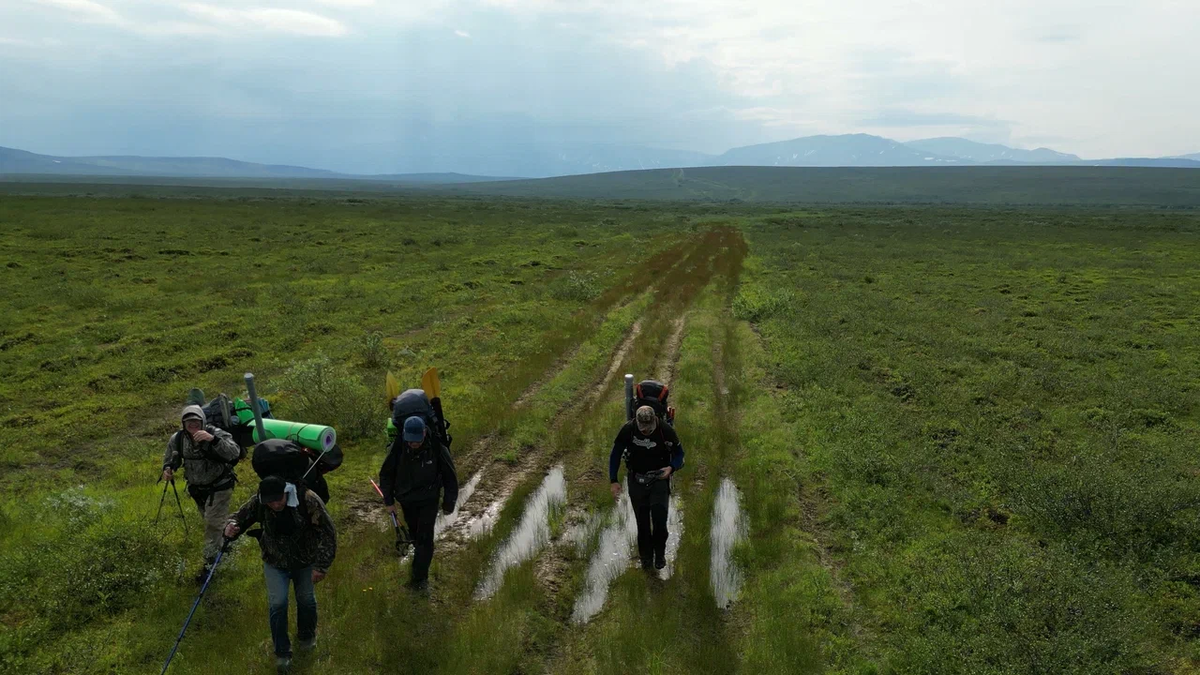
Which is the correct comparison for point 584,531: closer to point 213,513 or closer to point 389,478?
point 389,478

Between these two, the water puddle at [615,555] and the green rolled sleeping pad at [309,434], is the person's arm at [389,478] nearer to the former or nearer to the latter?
the green rolled sleeping pad at [309,434]

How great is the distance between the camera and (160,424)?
13961 mm

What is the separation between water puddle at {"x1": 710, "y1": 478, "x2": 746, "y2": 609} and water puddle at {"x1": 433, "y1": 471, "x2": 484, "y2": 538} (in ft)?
13.2

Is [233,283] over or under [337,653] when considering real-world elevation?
over

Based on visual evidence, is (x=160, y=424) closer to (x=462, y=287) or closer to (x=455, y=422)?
(x=455, y=422)

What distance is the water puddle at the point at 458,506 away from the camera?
9406mm

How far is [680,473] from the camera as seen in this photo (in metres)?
11.3

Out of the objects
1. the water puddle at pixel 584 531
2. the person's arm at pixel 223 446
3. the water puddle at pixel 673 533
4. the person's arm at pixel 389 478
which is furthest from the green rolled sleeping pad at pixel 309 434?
the water puddle at pixel 673 533

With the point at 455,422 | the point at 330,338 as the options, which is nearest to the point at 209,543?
the point at 455,422

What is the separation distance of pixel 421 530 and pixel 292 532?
1797 mm

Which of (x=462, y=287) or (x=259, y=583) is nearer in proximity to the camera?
(x=259, y=583)

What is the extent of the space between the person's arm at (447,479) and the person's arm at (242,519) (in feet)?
6.77

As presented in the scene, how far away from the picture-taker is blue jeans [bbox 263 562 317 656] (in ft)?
20.1

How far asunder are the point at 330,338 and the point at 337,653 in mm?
16535
